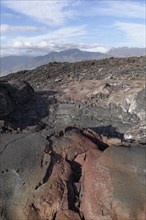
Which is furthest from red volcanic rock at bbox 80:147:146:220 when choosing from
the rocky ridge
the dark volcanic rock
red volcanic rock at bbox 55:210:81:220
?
the dark volcanic rock

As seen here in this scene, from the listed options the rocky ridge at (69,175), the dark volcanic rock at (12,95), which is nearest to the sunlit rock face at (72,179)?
the rocky ridge at (69,175)

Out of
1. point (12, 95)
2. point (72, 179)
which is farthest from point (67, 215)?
point (12, 95)

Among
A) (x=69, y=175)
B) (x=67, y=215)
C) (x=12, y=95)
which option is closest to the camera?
(x=67, y=215)

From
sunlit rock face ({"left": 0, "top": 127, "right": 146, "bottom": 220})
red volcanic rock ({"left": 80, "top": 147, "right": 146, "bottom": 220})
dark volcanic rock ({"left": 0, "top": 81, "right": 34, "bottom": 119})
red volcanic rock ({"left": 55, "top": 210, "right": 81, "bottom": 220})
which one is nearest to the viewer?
red volcanic rock ({"left": 80, "top": 147, "right": 146, "bottom": 220})

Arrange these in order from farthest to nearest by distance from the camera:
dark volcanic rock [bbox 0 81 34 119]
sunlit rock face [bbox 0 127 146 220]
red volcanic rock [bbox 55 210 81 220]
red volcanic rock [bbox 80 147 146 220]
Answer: dark volcanic rock [bbox 0 81 34 119] < red volcanic rock [bbox 55 210 81 220] < sunlit rock face [bbox 0 127 146 220] < red volcanic rock [bbox 80 147 146 220]

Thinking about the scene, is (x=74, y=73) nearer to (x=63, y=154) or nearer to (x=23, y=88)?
(x=23, y=88)

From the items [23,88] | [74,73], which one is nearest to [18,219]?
[23,88]

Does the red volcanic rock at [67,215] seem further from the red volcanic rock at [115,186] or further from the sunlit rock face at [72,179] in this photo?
the red volcanic rock at [115,186]

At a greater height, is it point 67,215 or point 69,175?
point 69,175

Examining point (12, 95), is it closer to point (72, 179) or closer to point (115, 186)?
point (72, 179)

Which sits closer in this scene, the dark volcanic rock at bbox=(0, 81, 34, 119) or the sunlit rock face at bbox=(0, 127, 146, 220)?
the sunlit rock face at bbox=(0, 127, 146, 220)

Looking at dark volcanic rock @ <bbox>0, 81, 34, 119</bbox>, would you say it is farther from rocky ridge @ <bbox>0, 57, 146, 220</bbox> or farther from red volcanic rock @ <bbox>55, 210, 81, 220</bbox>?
red volcanic rock @ <bbox>55, 210, 81, 220</bbox>

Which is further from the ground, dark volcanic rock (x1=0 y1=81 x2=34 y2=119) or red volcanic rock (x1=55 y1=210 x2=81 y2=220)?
dark volcanic rock (x1=0 y1=81 x2=34 y2=119)
